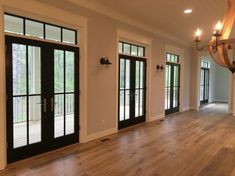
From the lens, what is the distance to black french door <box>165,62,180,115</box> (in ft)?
26.6

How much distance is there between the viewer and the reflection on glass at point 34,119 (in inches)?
145

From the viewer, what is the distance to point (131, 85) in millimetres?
6117

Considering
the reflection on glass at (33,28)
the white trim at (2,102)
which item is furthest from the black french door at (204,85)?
the white trim at (2,102)

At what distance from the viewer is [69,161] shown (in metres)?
3.62

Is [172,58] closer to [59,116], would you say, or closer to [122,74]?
[122,74]

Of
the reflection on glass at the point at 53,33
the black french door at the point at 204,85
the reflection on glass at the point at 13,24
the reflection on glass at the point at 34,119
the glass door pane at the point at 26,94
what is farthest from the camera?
the black french door at the point at 204,85

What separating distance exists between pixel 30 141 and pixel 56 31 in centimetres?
201

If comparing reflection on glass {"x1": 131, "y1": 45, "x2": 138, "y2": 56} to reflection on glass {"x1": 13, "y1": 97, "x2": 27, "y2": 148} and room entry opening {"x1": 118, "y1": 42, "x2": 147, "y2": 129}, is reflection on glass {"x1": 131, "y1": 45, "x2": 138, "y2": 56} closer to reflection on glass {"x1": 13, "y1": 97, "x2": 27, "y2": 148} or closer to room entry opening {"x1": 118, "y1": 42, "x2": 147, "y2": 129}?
room entry opening {"x1": 118, "y1": 42, "x2": 147, "y2": 129}

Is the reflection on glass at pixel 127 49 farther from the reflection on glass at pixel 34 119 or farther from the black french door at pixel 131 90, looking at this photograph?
the reflection on glass at pixel 34 119

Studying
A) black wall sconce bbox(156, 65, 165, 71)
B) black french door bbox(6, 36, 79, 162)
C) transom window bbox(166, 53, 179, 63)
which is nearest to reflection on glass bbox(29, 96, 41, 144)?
black french door bbox(6, 36, 79, 162)

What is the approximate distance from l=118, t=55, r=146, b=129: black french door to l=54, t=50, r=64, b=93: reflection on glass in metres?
1.90

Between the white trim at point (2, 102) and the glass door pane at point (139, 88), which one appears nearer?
the white trim at point (2, 102)

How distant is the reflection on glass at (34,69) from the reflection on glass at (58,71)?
1.09ft

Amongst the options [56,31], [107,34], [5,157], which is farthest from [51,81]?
[107,34]
